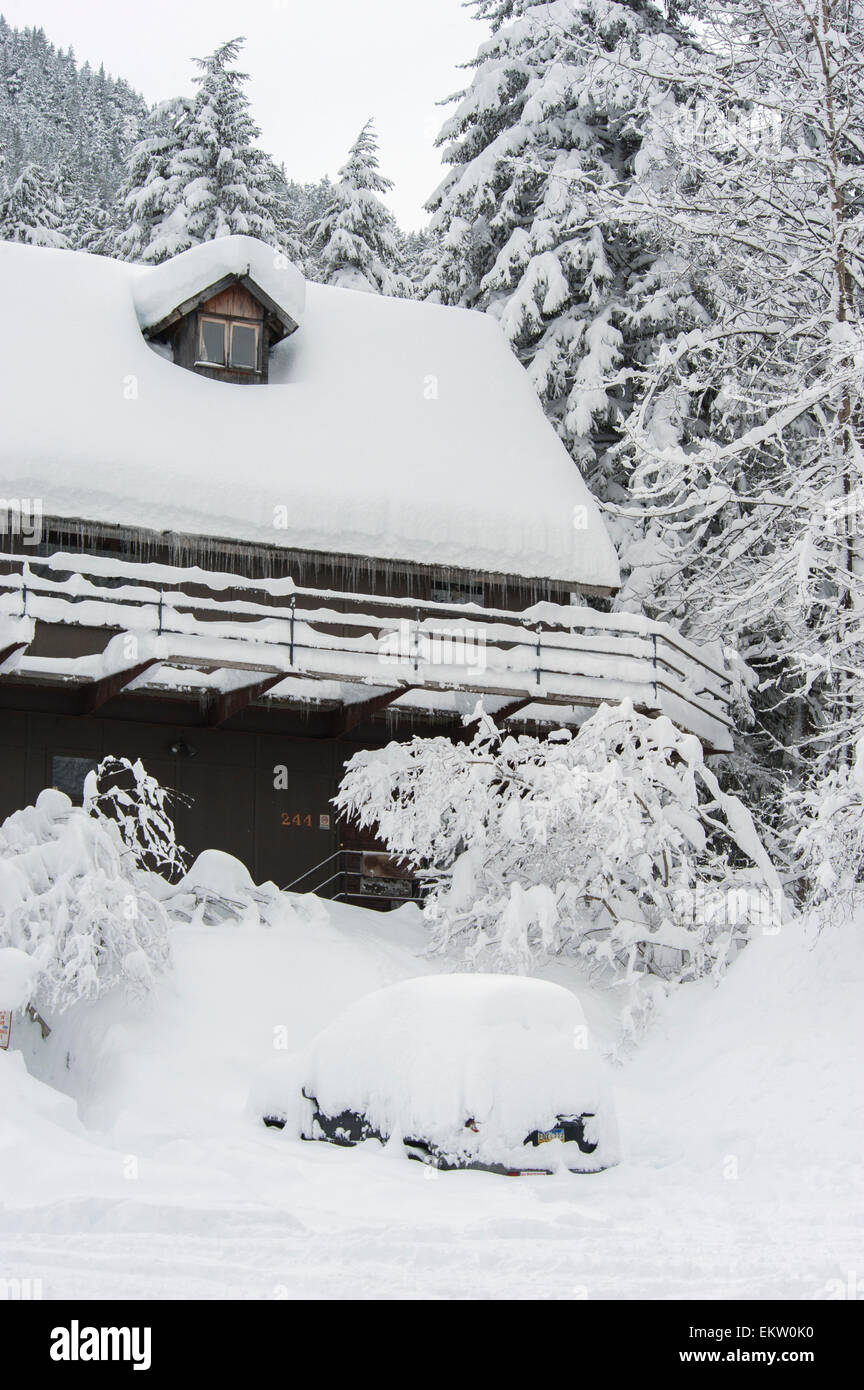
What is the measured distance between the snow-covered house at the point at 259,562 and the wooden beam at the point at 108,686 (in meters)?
0.06

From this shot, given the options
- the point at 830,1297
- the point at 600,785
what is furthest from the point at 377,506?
the point at 830,1297

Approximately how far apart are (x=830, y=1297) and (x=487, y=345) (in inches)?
845

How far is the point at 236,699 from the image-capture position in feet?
65.2

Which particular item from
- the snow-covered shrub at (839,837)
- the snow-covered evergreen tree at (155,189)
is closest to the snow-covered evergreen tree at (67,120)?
the snow-covered evergreen tree at (155,189)

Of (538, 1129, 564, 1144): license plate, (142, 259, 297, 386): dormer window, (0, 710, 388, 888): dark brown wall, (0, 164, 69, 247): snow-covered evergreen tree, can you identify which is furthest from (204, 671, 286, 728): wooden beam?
(0, 164, 69, 247): snow-covered evergreen tree

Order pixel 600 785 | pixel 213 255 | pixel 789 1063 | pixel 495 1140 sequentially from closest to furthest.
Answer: pixel 495 1140 < pixel 789 1063 < pixel 600 785 < pixel 213 255

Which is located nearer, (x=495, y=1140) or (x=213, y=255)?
(x=495, y=1140)

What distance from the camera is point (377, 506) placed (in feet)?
71.1

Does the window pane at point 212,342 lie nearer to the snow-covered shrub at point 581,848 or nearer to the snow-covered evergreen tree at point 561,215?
the snow-covered evergreen tree at point 561,215

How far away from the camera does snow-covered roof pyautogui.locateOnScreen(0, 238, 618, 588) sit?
67.1 ft

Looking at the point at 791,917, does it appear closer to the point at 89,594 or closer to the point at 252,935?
the point at 252,935

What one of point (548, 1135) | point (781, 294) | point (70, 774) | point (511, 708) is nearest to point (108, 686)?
point (70, 774)

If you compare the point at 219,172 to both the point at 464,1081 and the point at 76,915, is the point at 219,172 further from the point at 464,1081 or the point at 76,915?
the point at 464,1081

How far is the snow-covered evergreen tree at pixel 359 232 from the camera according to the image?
34.3 meters
